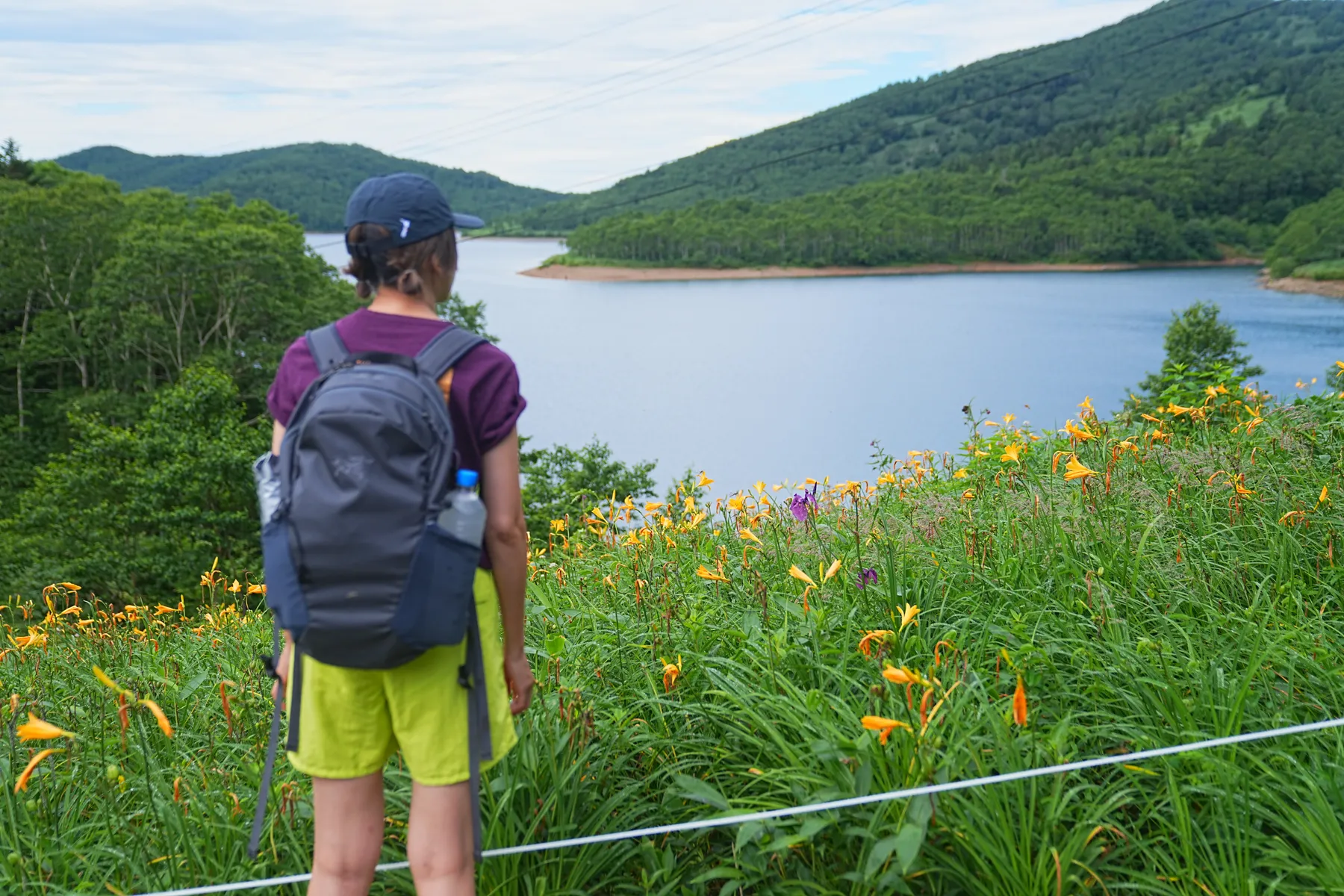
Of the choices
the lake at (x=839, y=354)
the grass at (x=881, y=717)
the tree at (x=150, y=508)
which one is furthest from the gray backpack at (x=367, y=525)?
the lake at (x=839, y=354)

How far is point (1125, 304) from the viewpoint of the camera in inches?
2238

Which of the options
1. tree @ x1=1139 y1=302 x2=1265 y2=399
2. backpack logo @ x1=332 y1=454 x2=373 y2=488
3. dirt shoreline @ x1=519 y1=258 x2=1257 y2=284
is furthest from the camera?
dirt shoreline @ x1=519 y1=258 x2=1257 y2=284

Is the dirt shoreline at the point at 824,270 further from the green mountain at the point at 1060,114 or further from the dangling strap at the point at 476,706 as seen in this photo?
the dangling strap at the point at 476,706

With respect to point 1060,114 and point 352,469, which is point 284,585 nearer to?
point 352,469

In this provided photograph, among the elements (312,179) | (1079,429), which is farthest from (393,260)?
(312,179)

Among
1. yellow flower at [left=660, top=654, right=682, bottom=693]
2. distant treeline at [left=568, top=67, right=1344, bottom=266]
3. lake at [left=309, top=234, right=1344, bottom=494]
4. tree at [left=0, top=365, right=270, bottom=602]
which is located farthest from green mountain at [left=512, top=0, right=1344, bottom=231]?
yellow flower at [left=660, top=654, right=682, bottom=693]

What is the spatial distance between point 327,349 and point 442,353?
0.20m

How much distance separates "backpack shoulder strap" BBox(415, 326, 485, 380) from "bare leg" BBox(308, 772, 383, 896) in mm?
746

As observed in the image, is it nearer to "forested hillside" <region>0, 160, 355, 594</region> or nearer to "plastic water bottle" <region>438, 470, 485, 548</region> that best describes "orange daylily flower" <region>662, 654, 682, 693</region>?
"plastic water bottle" <region>438, 470, 485, 548</region>

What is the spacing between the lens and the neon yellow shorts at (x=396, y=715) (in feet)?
5.24

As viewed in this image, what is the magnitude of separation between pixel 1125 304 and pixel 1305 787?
61.5m

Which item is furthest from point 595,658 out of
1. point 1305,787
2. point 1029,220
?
point 1029,220

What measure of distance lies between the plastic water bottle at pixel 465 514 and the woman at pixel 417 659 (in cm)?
8

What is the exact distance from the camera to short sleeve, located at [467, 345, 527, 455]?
62.3 inches
